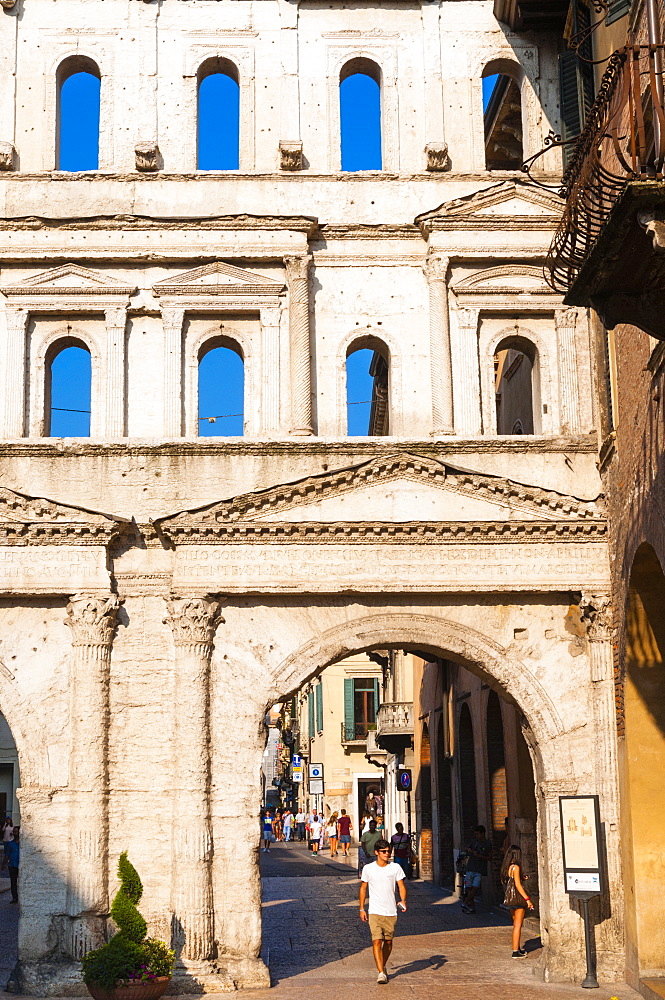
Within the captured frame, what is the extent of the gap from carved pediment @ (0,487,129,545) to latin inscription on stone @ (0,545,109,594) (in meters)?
0.13

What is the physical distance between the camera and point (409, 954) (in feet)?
66.6

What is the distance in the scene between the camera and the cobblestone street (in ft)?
57.0

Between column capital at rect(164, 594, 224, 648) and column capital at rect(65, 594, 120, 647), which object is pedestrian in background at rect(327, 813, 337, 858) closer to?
column capital at rect(164, 594, 224, 648)

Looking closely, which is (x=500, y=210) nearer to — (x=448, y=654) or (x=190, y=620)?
(x=448, y=654)

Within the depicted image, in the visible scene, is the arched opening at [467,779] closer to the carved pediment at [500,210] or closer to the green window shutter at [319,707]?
the carved pediment at [500,210]

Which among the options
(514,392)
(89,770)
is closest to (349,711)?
(514,392)

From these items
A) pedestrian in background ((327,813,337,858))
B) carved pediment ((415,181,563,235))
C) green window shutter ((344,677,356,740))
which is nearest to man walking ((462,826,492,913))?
carved pediment ((415,181,563,235))

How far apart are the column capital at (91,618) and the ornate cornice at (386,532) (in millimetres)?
1277

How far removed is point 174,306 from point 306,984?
9524mm

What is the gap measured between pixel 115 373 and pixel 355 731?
3208cm

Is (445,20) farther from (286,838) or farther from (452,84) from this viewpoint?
(286,838)

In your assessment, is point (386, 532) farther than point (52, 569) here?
Yes

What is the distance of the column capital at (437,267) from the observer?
67.2 feet

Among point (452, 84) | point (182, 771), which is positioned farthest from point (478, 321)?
point (182, 771)
